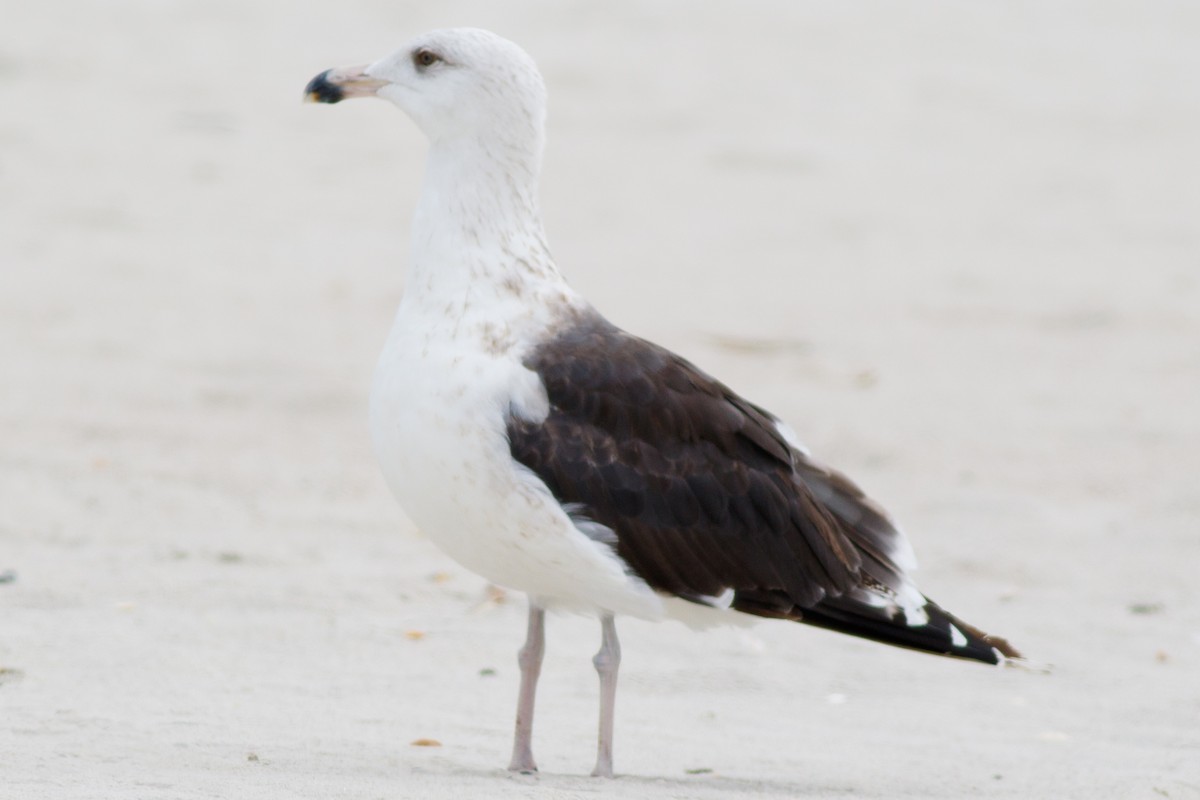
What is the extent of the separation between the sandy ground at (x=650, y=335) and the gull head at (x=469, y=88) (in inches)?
60.4

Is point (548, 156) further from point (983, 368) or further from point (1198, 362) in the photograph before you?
point (1198, 362)

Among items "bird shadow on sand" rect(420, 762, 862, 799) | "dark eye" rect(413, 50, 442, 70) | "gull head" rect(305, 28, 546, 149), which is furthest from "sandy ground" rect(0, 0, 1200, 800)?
"dark eye" rect(413, 50, 442, 70)

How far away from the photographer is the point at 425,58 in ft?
16.0

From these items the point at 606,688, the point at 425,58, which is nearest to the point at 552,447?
the point at 606,688

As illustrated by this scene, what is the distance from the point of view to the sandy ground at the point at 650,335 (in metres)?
5.05

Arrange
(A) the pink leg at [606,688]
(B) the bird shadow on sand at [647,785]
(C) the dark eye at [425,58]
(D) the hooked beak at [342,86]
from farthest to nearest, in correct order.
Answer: (D) the hooked beak at [342,86] < (C) the dark eye at [425,58] < (A) the pink leg at [606,688] < (B) the bird shadow on sand at [647,785]

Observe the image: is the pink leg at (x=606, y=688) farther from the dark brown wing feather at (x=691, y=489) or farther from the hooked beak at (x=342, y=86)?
the hooked beak at (x=342, y=86)

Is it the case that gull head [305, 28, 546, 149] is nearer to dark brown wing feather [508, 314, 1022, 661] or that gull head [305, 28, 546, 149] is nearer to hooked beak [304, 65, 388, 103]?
hooked beak [304, 65, 388, 103]

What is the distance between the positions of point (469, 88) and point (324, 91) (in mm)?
444

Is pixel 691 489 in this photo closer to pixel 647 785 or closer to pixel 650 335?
pixel 647 785

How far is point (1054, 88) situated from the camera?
12.6 m

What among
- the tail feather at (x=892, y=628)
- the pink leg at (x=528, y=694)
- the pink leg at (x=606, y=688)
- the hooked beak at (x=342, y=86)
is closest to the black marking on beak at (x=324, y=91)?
the hooked beak at (x=342, y=86)

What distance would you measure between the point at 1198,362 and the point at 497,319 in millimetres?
5763

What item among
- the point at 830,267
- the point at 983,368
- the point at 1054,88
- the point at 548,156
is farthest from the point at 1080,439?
the point at 1054,88
